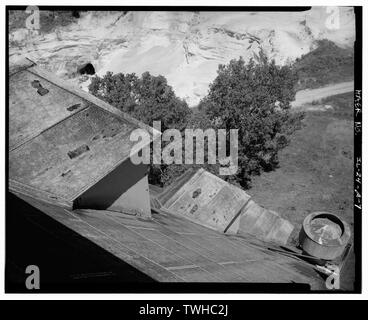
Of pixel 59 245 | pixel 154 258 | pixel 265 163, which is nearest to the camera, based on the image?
pixel 59 245

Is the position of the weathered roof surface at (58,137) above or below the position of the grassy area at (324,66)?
below

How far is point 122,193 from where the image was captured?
9.87 metres

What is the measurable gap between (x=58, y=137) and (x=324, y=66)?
3900 centimetres

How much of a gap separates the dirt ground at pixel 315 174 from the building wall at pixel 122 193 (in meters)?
14.0

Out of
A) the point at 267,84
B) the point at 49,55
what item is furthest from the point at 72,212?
the point at 49,55

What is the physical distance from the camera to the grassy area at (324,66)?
139ft

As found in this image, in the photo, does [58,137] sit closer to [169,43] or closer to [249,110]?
[249,110]

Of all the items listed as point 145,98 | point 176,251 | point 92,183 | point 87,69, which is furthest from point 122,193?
point 87,69

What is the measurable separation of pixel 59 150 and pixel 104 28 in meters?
32.5

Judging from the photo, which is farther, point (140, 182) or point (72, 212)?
point (140, 182)

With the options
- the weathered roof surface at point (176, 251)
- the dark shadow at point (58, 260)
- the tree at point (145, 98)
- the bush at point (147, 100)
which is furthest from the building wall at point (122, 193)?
the tree at point (145, 98)

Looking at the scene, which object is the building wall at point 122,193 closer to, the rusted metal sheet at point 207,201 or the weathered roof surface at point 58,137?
the weathered roof surface at point 58,137

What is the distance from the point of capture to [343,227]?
12297 mm

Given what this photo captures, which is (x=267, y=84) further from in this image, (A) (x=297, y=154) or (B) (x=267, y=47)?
(B) (x=267, y=47)
